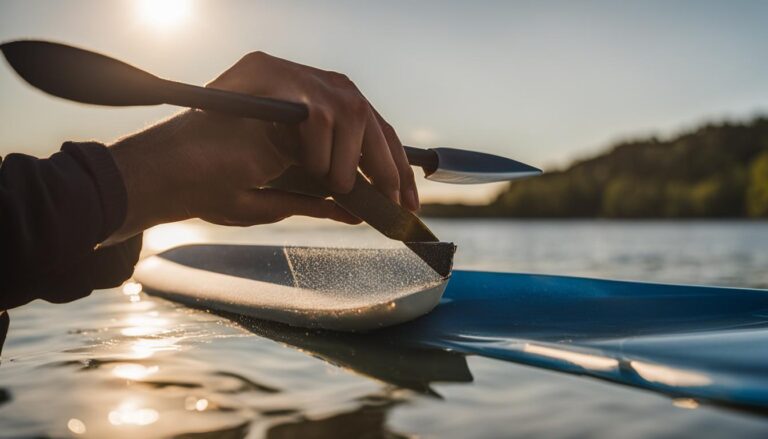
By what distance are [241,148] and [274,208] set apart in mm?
289

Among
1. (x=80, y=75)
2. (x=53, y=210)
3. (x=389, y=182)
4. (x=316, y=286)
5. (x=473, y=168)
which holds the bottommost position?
(x=316, y=286)

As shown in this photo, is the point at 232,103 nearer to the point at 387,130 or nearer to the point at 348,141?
the point at 348,141

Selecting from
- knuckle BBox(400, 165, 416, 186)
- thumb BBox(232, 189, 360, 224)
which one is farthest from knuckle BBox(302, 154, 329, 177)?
knuckle BBox(400, 165, 416, 186)

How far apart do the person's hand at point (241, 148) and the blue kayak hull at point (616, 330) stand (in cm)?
85

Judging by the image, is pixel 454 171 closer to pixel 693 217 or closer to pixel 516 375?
pixel 516 375

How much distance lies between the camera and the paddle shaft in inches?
52.0

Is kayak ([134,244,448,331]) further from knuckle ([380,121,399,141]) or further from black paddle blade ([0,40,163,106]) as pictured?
black paddle blade ([0,40,163,106])

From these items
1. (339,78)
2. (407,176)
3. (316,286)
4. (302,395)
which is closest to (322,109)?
(339,78)

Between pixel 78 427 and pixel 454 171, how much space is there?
138 centimetres

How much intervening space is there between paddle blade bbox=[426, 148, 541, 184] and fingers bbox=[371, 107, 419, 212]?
0.23 m

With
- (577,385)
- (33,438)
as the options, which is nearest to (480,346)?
(577,385)

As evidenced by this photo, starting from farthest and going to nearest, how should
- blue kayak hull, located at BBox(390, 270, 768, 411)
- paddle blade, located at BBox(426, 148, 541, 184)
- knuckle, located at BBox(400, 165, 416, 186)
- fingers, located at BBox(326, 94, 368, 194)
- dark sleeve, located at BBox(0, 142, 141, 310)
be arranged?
1. paddle blade, located at BBox(426, 148, 541, 184)
2. knuckle, located at BBox(400, 165, 416, 186)
3. blue kayak hull, located at BBox(390, 270, 768, 411)
4. fingers, located at BBox(326, 94, 368, 194)
5. dark sleeve, located at BBox(0, 142, 141, 310)

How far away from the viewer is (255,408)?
1.39 meters

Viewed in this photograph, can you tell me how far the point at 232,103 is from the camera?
133 centimetres
